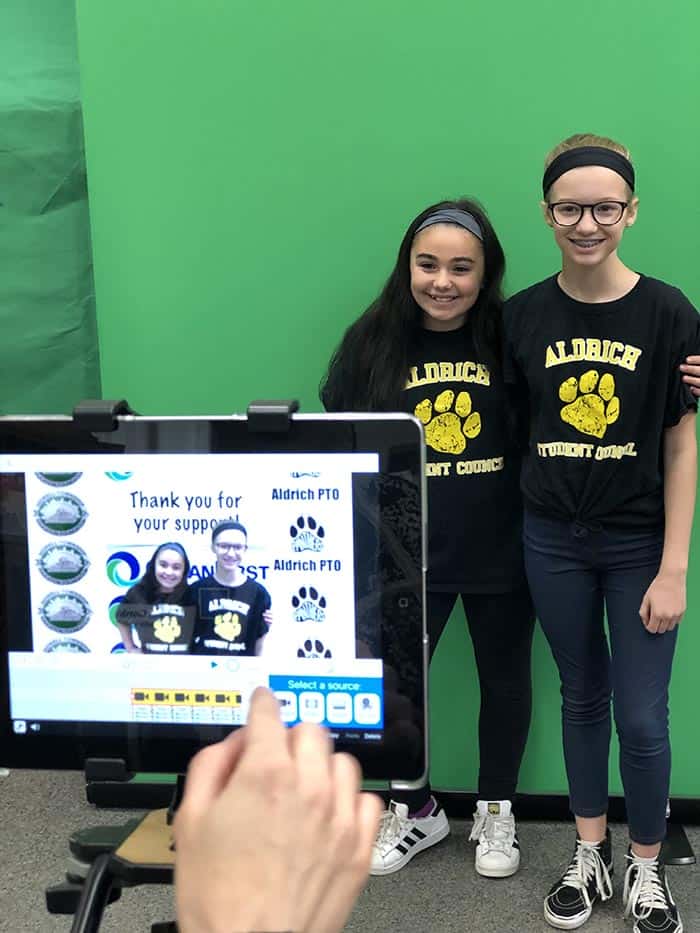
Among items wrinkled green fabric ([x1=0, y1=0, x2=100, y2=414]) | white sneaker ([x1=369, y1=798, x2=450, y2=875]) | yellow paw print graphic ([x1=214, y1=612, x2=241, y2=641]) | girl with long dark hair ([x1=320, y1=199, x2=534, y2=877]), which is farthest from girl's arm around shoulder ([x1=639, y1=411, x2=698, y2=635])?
wrinkled green fabric ([x1=0, y1=0, x2=100, y2=414])

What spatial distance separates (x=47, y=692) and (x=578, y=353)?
3.81 feet

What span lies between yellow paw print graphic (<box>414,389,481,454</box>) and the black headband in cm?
46

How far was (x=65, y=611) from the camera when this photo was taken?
96cm

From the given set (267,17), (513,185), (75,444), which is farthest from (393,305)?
(75,444)

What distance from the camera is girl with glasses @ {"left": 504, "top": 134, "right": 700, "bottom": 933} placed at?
1702mm

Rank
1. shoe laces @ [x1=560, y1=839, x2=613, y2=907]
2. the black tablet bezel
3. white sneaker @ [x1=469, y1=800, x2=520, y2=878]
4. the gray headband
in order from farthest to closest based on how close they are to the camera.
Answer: white sneaker @ [x1=469, y1=800, x2=520, y2=878]
shoe laces @ [x1=560, y1=839, x2=613, y2=907]
the gray headband
the black tablet bezel

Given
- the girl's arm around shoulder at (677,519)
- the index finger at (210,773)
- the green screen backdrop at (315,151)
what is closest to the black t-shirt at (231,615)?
the index finger at (210,773)

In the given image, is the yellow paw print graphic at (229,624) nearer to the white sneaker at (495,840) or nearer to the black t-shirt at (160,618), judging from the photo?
the black t-shirt at (160,618)

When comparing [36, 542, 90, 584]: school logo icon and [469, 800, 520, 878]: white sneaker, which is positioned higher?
[36, 542, 90, 584]: school logo icon

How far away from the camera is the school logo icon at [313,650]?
36.5 inches

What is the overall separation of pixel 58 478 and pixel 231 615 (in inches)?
8.8

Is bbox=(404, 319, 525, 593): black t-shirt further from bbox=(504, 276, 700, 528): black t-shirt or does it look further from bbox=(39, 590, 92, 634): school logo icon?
bbox=(39, 590, 92, 634): school logo icon

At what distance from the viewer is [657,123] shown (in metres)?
1.96

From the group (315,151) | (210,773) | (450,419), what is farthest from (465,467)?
(210,773)
